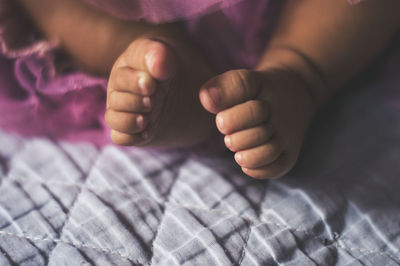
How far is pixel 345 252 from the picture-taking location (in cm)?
36

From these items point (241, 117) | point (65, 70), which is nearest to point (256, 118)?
point (241, 117)

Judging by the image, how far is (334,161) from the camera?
17.1 inches

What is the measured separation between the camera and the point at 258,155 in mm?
353

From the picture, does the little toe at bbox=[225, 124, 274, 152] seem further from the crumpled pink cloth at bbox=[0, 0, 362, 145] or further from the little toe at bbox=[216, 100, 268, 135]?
the crumpled pink cloth at bbox=[0, 0, 362, 145]

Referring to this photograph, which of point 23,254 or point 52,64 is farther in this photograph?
point 52,64

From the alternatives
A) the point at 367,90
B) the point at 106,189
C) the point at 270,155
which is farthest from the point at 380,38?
the point at 106,189

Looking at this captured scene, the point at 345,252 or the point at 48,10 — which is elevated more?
the point at 48,10

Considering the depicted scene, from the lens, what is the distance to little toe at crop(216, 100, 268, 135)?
343mm

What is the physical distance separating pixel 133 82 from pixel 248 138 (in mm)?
101

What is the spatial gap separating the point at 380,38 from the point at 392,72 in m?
0.08

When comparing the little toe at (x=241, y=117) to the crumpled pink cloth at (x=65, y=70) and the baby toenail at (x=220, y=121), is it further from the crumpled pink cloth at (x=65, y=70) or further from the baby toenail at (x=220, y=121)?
the crumpled pink cloth at (x=65, y=70)

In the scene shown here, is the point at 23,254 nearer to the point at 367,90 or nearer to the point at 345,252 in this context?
the point at 345,252

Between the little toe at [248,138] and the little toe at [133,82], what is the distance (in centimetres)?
8

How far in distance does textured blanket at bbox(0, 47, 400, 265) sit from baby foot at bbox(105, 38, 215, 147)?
6 centimetres
